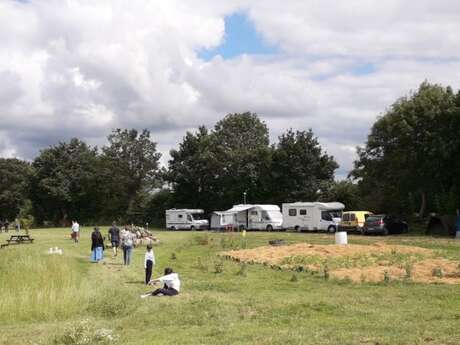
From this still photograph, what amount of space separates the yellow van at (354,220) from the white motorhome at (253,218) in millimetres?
9066

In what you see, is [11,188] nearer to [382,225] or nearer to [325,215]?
[325,215]

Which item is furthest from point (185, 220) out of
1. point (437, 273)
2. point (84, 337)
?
point (84, 337)

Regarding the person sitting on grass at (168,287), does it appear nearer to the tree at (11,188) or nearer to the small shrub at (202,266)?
the small shrub at (202,266)

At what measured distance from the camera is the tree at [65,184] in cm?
8244

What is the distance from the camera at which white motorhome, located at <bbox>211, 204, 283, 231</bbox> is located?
58.8 m

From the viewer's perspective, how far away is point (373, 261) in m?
25.3

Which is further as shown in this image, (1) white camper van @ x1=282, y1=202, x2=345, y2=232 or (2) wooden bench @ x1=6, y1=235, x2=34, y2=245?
(1) white camper van @ x1=282, y1=202, x2=345, y2=232

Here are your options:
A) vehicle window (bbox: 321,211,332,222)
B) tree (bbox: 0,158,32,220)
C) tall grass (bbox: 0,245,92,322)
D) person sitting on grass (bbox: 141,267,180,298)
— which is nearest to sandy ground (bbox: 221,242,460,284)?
person sitting on grass (bbox: 141,267,180,298)

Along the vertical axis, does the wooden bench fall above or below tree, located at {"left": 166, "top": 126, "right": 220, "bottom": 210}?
below

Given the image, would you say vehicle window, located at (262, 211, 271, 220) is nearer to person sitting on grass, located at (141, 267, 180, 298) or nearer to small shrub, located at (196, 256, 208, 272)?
small shrub, located at (196, 256, 208, 272)

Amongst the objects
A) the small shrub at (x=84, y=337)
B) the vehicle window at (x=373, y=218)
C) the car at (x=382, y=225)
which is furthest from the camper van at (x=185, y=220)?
the small shrub at (x=84, y=337)

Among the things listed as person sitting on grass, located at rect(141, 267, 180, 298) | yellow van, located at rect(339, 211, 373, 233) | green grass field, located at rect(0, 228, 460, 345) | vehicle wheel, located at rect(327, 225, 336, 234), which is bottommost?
green grass field, located at rect(0, 228, 460, 345)

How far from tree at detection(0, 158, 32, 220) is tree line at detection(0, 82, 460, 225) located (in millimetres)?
788

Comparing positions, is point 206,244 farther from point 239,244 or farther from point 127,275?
point 127,275
